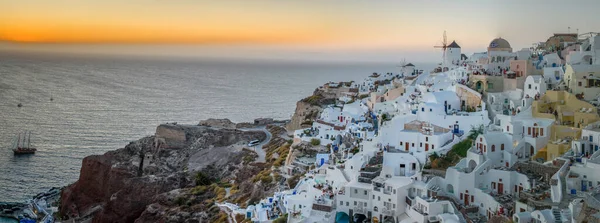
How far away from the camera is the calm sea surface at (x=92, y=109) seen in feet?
192

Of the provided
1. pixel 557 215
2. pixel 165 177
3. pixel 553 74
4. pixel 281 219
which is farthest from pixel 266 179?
pixel 557 215

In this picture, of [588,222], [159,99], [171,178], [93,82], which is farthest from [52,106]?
[588,222]

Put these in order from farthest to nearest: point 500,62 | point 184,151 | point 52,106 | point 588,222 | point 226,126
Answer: point 52,106 → point 226,126 → point 184,151 → point 500,62 → point 588,222

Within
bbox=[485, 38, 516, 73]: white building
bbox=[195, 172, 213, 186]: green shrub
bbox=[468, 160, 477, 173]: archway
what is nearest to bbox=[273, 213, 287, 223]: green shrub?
bbox=[468, 160, 477, 173]: archway

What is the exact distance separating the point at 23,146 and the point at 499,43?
1920 inches

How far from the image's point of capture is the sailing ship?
62344 mm

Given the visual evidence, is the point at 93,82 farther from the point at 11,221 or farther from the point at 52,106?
the point at 11,221

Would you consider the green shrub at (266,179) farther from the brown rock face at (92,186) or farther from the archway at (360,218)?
the brown rock face at (92,186)

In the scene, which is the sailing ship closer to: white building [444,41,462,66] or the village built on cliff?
the village built on cliff

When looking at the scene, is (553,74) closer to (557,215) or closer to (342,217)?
(557,215)

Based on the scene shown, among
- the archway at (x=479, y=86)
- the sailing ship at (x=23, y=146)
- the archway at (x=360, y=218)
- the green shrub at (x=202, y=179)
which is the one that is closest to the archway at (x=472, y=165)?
the archway at (x=360, y=218)

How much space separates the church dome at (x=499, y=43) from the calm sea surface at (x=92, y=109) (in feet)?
125

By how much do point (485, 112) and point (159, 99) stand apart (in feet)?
282

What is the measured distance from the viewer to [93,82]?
448 feet
